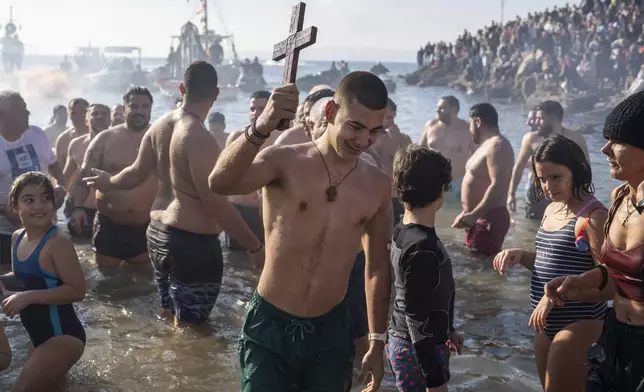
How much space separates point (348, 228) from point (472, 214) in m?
4.70

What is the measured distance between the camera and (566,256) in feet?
12.7

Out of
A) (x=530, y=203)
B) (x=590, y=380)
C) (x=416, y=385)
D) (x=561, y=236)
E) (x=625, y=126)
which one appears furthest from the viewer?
(x=530, y=203)

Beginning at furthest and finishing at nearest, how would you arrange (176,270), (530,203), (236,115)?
1. (236,115)
2. (530,203)
3. (176,270)

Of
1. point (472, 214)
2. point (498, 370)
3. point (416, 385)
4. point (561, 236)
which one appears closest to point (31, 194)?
point (416, 385)

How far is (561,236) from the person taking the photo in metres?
3.88

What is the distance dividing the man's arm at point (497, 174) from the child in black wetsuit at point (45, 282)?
4664 millimetres

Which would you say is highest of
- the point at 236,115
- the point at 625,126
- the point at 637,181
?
the point at 625,126

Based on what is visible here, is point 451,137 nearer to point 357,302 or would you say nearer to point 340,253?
point 357,302

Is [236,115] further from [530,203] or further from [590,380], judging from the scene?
[590,380]

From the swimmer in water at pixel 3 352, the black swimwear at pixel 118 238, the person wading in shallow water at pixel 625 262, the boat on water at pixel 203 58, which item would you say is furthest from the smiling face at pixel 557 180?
the boat on water at pixel 203 58

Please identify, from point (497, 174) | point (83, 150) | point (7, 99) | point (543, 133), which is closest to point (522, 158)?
point (543, 133)

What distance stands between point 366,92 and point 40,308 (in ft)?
8.22

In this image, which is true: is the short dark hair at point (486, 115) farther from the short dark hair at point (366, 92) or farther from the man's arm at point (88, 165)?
the short dark hair at point (366, 92)

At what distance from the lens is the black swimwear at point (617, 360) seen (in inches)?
115
